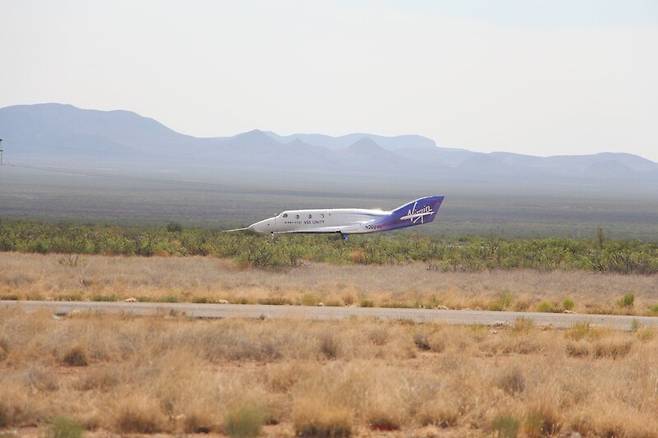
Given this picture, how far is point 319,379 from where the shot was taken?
1291 centimetres

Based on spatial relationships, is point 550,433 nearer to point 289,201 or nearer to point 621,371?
point 621,371

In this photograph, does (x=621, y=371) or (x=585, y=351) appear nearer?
(x=621, y=371)

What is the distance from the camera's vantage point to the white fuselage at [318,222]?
5500 centimetres

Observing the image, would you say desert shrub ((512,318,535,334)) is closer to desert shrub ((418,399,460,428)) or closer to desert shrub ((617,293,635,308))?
desert shrub ((617,293,635,308))

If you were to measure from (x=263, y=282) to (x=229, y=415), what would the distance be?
21.3 m

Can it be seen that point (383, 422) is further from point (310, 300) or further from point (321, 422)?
point (310, 300)

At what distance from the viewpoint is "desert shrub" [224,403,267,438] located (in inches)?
418

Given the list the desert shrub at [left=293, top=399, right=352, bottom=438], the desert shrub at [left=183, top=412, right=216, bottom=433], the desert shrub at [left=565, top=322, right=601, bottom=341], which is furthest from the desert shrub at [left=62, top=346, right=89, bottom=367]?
the desert shrub at [left=565, top=322, right=601, bottom=341]

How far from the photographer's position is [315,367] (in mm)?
14219

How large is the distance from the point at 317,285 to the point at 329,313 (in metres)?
8.70

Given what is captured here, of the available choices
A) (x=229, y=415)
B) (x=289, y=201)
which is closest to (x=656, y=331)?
(x=229, y=415)

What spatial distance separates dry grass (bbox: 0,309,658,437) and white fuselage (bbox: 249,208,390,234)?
35.8 m

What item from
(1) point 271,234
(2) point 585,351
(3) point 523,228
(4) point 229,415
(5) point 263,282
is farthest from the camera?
(3) point 523,228

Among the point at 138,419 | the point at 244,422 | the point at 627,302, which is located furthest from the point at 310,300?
the point at 244,422
